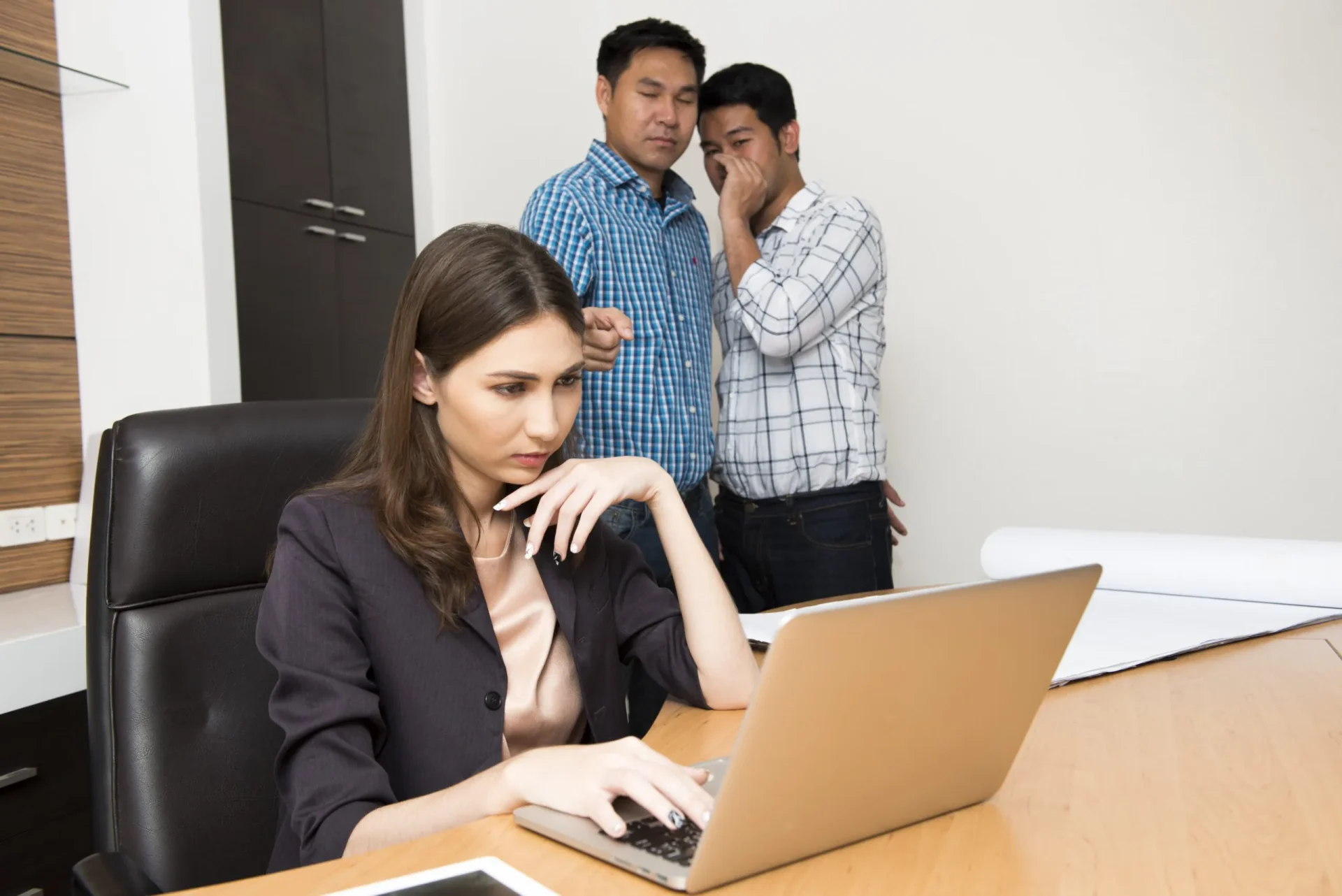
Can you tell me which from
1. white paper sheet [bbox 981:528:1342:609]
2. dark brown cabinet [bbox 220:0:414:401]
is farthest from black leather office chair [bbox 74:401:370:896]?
dark brown cabinet [bbox 220:0:414:401]

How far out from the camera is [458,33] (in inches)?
133

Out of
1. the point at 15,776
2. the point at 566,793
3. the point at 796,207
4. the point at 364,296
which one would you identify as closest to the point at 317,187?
the point at 364,296

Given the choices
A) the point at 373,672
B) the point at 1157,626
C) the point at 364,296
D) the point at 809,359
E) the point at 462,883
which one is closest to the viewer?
the point at 462,883

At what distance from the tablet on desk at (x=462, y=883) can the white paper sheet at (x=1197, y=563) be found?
1.00 metres

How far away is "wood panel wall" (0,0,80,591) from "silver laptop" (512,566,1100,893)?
1.77 m

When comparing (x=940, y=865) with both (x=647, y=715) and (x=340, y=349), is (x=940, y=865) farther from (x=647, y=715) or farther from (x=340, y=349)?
(x=340, y=349)

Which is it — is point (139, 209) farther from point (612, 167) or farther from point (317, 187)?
point (612, 167)

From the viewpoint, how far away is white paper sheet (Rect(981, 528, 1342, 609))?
1538mm

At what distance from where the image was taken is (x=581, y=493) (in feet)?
3.79

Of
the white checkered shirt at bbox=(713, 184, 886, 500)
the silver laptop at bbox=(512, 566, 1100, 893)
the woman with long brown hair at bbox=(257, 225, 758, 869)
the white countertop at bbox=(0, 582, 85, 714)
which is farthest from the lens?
the white checkered shirt at bbox=(713, 184, 886, 500)

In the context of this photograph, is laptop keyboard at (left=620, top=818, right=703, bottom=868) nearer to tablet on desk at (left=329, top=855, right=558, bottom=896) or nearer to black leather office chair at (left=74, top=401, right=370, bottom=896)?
tablet on desk at (left=329, top=855, right=558, bottom=896)

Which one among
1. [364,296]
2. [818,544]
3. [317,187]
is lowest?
[818,544]

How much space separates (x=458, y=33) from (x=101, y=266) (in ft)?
5.01

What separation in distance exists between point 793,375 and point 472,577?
1.14m
